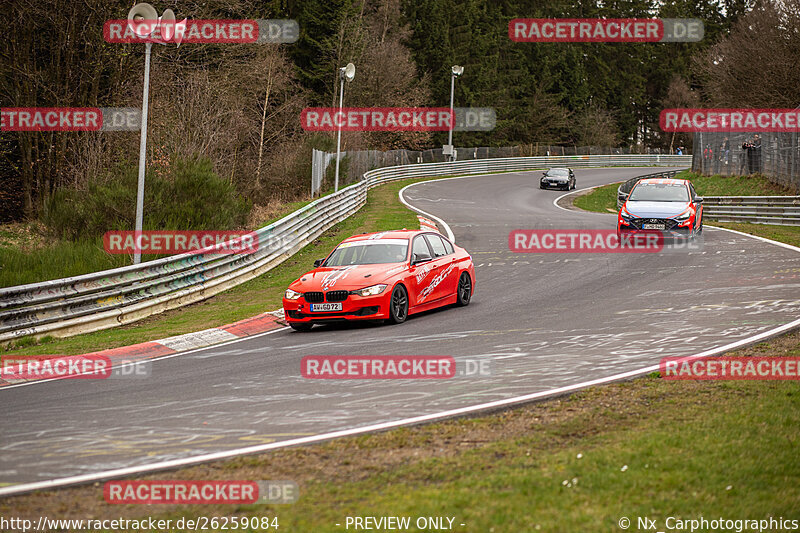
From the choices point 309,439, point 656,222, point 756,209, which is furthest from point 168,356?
point 756,209

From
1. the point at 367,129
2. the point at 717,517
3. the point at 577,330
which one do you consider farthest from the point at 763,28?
the point at 717,517

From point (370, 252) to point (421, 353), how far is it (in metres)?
4.23

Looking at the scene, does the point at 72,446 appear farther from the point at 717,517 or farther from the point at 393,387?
the point at 717,517

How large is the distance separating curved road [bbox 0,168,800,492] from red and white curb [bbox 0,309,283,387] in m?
0.53

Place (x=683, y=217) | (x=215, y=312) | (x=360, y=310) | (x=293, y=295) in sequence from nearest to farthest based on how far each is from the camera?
(x=360, y=310) < (x=293, y=295) < (x=215, y=312) < (x=683, y=217)

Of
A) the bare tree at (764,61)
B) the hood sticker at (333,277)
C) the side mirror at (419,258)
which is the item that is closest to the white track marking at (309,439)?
the side mirror at (419,258)

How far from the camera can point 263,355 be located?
1109 cm

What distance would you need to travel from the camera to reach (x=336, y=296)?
512 inches

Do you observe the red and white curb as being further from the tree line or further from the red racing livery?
the tree line

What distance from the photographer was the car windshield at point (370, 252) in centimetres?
1408

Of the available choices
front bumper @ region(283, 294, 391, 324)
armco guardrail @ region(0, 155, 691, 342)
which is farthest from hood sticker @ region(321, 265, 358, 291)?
armco guardrail @ region(0, 155, 691, 342)

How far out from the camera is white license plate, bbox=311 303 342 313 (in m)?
13.0

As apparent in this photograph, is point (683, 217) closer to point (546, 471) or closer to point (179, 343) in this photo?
point (179, 343)

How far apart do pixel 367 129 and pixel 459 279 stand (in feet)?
154
